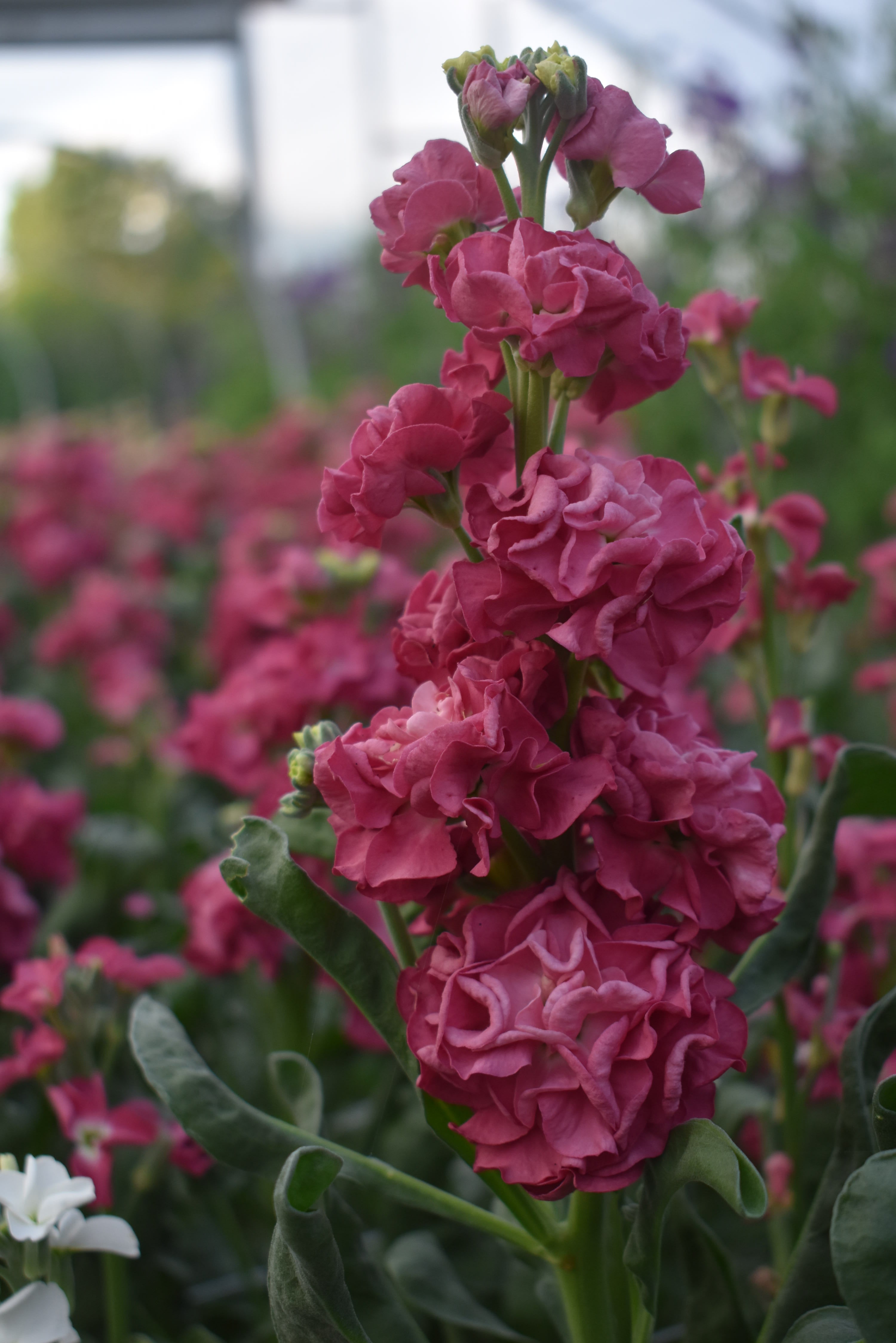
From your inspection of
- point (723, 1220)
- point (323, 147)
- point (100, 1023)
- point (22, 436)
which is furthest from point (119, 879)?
point (323, 147)

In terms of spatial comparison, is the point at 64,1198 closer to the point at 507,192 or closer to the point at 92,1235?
the point at 92,1235

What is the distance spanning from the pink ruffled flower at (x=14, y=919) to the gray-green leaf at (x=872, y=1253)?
592mm

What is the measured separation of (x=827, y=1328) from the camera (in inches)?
17.6

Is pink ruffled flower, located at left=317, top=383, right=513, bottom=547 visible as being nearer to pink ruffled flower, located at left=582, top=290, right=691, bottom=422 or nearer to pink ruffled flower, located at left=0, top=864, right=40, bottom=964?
pink ruffled flower, located at left=582, top=290, right=691, bottom=422

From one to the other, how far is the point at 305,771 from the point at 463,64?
0.99ft

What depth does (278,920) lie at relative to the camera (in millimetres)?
483

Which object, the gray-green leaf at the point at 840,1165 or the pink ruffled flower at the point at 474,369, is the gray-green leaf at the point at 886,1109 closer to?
the gray-green leaf at the point at 840,1165

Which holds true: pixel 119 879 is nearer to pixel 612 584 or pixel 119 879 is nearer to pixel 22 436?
pixel 612 584

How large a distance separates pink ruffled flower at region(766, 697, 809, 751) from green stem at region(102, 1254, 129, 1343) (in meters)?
0.45

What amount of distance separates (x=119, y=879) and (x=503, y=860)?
2.35ft

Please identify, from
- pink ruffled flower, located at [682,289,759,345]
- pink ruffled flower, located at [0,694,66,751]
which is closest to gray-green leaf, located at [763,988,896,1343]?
pink ruffled flower, located at [682,289,759,345]

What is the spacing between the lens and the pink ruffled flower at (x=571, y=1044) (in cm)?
40

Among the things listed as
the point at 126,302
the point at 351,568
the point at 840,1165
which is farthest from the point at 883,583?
the point at 126,302

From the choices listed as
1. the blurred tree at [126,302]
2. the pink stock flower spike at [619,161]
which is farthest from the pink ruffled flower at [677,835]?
the blurred tree at [126,302]
